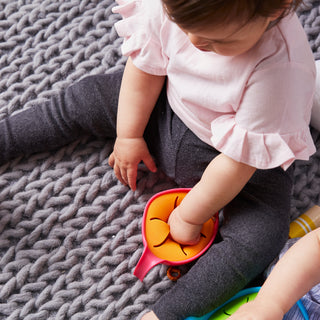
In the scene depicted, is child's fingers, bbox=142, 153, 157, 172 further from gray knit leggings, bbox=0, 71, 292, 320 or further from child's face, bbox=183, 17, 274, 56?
child's face, bbox=183, 17, 274, 56

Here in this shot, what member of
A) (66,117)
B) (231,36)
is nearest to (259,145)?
(231,36)

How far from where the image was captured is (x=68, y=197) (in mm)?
870

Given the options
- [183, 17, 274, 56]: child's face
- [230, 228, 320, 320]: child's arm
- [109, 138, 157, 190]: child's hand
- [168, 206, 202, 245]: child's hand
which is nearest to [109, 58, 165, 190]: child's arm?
[109, 138, 157, 190]: child's hand

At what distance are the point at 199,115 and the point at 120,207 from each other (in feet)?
0.87

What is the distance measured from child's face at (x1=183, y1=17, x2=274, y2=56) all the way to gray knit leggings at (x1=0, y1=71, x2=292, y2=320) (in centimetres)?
24

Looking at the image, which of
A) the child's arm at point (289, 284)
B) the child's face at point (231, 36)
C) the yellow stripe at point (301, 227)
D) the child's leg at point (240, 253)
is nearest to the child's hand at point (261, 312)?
the child's arm at point (289, 284)

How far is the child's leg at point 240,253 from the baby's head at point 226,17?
31 cm

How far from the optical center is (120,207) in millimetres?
876

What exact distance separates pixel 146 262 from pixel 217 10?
49 cm

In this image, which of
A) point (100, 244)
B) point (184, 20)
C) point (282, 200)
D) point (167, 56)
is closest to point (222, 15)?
point (184, 20)

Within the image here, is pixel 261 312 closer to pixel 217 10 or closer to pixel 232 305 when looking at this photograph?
pixel 232 305

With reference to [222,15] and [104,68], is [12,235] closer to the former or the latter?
[104,68]

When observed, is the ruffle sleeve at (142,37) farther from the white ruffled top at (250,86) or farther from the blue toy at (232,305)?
the blue toy at (232,305)

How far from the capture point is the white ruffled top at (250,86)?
0.61 metres
